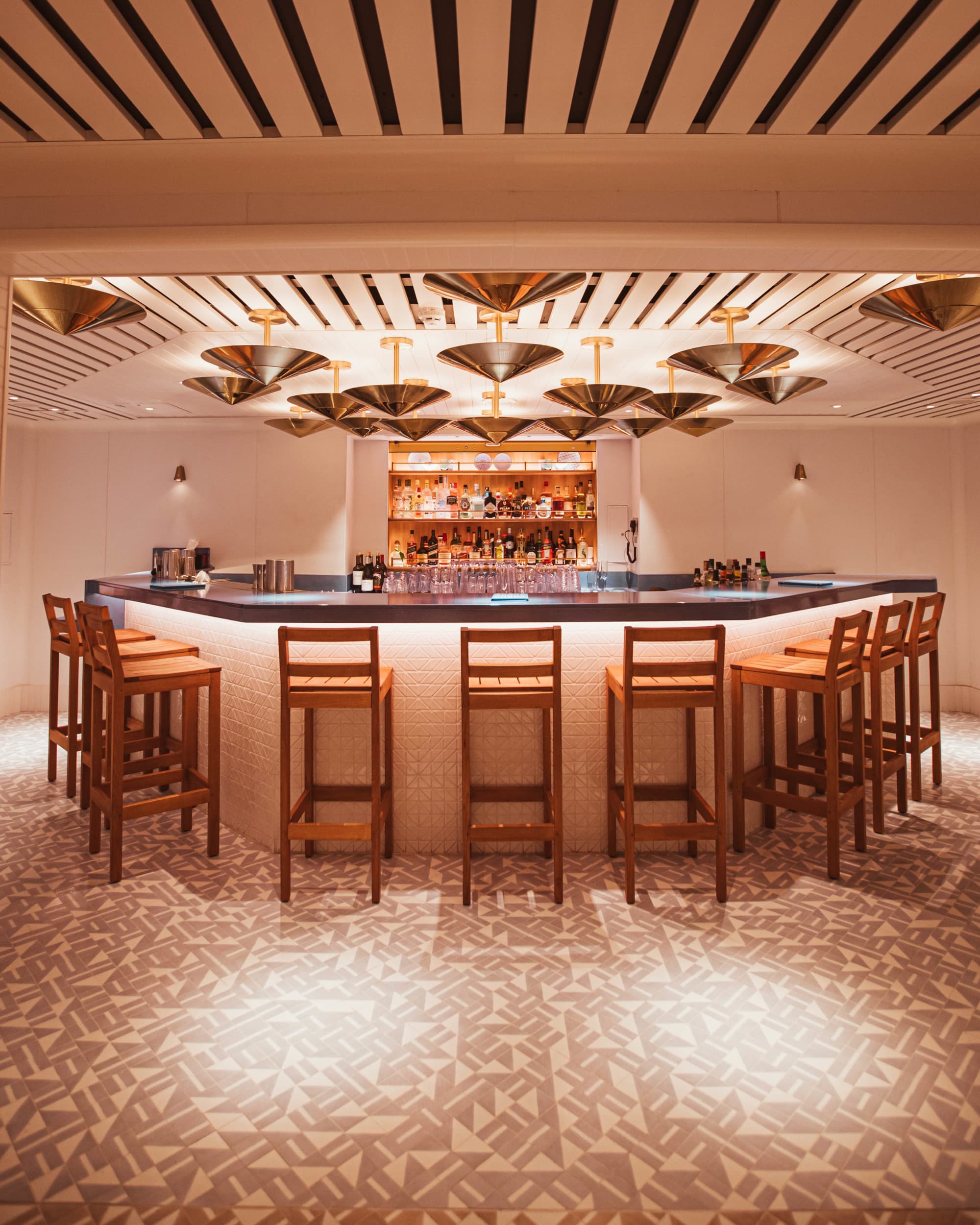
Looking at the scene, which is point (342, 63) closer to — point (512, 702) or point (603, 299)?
point (603, 299)

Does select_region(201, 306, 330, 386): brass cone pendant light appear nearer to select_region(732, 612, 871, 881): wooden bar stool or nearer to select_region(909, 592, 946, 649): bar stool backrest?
select_region(732, 612, 871, 881): wooden bar stool

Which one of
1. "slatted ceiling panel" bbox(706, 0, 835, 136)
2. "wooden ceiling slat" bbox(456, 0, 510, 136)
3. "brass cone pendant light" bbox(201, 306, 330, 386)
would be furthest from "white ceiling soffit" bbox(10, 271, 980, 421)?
"wooden ceiling slat" bbox(456, 0, 510, 136)

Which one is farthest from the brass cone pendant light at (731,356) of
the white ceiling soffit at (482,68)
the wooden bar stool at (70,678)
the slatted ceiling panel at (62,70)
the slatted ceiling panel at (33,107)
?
the wooden bar stool at (70,678)

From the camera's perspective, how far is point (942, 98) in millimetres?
2113

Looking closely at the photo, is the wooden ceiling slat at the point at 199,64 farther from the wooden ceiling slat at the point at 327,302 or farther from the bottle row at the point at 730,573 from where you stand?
the bottle row at the point at 730,573

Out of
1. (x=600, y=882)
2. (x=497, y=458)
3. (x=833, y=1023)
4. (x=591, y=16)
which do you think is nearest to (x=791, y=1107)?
(x=833, y=1023)

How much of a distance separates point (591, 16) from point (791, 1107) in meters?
3.13

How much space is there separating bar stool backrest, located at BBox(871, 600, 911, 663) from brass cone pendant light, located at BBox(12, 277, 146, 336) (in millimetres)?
4140

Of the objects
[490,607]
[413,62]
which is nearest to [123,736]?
[490,607]

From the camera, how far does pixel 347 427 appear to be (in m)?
5.32

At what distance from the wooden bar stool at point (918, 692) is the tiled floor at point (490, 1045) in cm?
106

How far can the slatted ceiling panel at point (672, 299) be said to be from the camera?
3553 mm

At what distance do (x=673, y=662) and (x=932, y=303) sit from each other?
6.96 ft

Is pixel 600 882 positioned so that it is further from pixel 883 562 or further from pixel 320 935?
pixel 883 562
